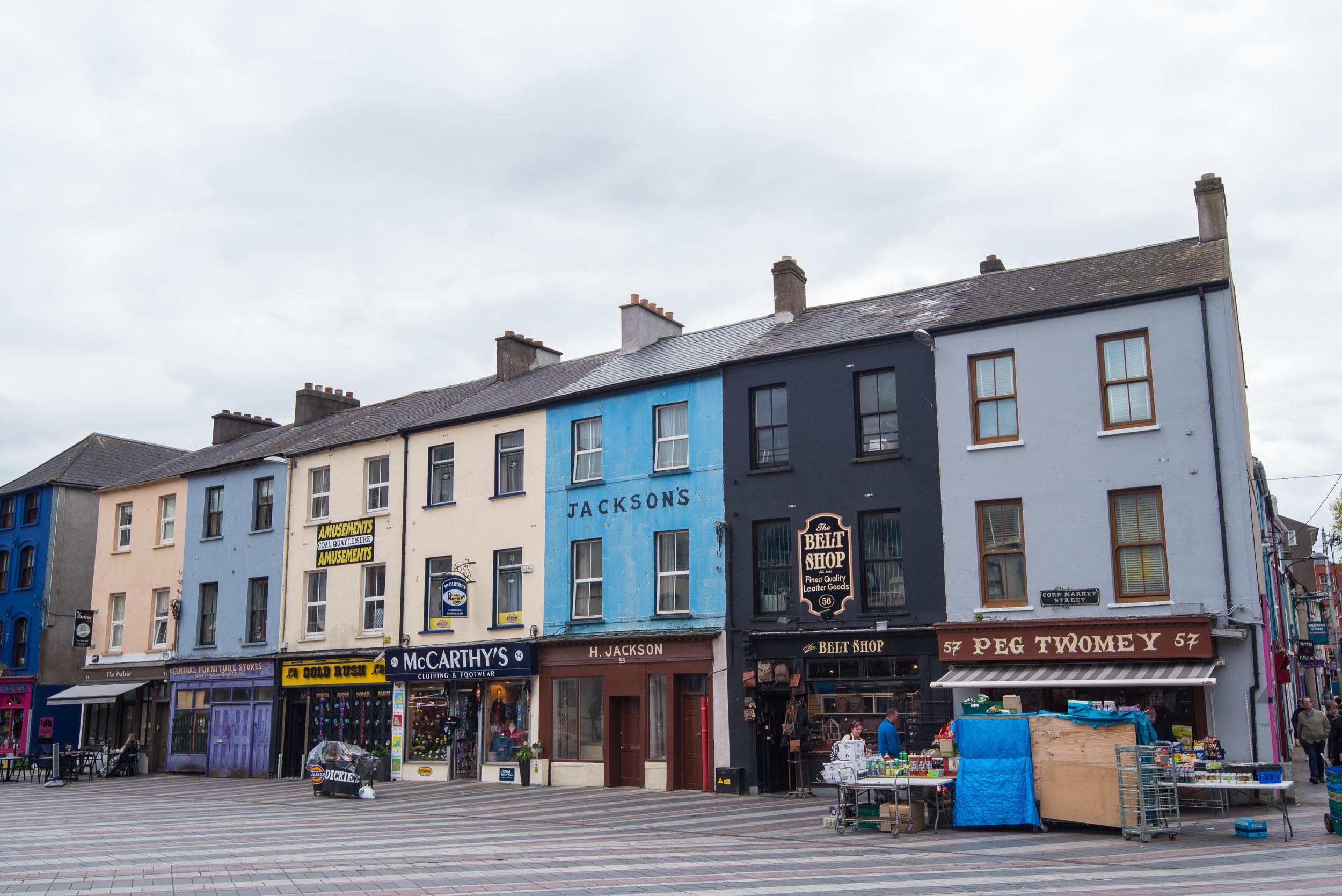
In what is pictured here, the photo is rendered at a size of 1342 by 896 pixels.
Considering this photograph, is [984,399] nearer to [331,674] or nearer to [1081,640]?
[1081,640]

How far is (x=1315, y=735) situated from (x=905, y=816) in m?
9.77

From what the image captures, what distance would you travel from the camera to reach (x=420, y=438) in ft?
97.5

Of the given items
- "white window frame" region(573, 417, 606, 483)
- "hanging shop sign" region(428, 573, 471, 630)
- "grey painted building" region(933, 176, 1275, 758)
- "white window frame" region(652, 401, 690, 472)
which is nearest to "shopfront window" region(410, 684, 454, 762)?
"hanging shop sign" region(428, 573, 471, 630)

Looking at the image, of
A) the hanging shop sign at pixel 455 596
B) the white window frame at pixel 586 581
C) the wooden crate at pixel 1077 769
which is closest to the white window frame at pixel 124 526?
the hanging shop sign at pixel 455 596

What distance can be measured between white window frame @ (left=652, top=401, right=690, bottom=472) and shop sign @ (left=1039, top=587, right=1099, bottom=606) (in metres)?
8.20

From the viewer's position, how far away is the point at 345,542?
30.7 m

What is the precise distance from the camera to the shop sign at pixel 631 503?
24875 millimetres

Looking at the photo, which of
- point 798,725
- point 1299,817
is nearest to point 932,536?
point 798,725

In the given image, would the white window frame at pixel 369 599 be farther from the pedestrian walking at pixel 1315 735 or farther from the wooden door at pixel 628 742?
the pedestrian walking at pixel 1315 735

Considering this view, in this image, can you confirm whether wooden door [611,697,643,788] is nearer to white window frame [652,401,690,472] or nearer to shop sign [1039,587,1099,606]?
white window frame [652,401,690,472]

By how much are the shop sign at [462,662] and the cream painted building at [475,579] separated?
0.12m

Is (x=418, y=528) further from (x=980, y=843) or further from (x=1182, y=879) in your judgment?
(x=1182, y=879)

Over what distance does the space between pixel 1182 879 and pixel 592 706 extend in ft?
52.0

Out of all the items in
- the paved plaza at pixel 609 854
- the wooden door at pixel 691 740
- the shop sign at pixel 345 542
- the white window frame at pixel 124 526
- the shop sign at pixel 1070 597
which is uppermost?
the white window frame at pixel 124 526
